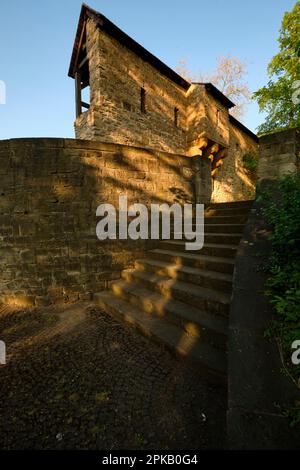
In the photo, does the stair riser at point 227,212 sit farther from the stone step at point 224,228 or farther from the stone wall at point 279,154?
the stone wall at point 279,154

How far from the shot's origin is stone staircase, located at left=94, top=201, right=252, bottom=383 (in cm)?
222

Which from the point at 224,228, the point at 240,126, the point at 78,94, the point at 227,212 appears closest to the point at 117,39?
the point at 78,94

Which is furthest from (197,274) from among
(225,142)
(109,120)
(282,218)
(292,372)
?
(225,142)

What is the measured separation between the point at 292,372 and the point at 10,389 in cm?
252

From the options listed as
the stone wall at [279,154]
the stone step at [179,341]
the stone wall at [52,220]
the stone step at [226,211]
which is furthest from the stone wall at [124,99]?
the stone step at [179,341]

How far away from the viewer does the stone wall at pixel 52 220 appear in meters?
3.85

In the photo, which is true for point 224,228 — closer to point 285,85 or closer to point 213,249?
point 213,249

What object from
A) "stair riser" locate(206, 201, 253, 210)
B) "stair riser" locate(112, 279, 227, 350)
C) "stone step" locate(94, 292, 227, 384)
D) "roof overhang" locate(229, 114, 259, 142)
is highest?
"roof overhang" locate(229, 114, 259, 142)

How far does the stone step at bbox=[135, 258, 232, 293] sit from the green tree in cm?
1028

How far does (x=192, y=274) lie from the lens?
121 inches

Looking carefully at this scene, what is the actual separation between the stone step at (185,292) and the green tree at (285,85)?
34.8 feet

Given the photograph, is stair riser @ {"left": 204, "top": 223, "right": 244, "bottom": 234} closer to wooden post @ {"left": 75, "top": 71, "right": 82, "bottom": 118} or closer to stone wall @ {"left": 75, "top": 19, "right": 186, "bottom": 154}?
stone wall @ {"left": 75, "top": 19, "right": 186, "bottom": 154}

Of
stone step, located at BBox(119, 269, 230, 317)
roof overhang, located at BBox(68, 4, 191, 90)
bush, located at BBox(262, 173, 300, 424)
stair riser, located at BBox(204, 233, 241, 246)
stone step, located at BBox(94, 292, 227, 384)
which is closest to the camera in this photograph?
bush, located at BBox(262, 173, 300, 424)

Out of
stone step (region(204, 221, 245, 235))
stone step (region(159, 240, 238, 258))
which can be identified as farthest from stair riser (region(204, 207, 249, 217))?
stone step (region(159, 240, 238, 258))
